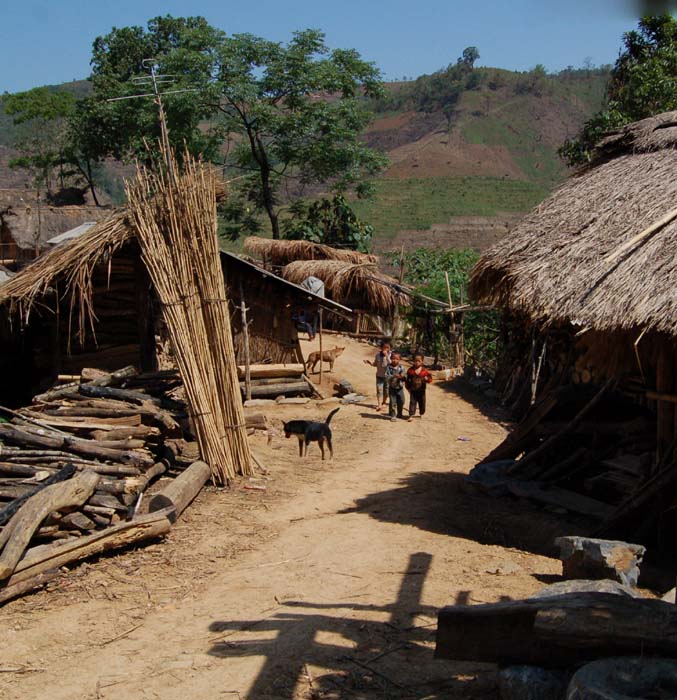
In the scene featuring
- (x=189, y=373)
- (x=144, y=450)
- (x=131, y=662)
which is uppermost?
(x=189, y=373)

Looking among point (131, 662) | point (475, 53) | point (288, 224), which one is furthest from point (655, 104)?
point (475, 53)

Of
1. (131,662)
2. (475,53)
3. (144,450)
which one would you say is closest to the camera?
(131,662)

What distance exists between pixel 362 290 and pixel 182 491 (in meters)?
15.9

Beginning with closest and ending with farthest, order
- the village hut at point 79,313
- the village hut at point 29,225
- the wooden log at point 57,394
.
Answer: the wooden log at point 57,394 → the village hut at point 79,313 → the village hut at point 29,225

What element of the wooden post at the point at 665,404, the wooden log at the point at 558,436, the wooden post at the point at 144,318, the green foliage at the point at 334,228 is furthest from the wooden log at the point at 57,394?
the green foliage at the point at 334,228

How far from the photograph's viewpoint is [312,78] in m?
31.1

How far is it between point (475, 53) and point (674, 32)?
246ft

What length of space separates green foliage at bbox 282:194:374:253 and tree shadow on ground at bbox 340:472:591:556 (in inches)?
848

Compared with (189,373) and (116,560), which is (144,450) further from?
(116,560)

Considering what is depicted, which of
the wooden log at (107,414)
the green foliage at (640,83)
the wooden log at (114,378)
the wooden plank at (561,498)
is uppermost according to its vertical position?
the green foliage at (640,83)

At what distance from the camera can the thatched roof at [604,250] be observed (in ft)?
21.1

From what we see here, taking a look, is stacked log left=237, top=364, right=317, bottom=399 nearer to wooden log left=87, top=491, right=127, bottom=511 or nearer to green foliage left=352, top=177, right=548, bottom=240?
wooden log left=87, top=491, right=127, bottom=511

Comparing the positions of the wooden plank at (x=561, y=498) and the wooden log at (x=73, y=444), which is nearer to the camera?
the wooden plank at (x=561, y=498)

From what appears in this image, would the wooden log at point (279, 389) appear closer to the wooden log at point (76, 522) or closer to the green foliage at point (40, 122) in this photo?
the wooden log at point (76, 522)
